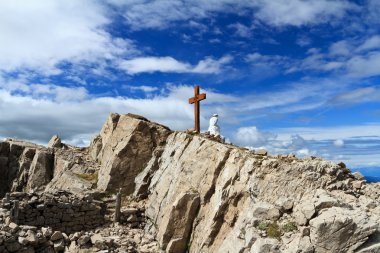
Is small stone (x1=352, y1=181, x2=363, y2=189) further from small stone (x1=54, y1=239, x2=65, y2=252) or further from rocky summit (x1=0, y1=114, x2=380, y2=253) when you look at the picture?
small stone (x1=54, y1=239, x2=65, y2=252)

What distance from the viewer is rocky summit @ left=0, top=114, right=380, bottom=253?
15594 mm

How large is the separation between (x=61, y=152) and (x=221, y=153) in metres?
21.3

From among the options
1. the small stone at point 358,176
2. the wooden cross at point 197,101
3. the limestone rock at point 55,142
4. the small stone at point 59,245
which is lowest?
the small stone at point 59,245

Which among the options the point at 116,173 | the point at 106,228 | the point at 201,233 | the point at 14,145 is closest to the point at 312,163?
the point at 201,233

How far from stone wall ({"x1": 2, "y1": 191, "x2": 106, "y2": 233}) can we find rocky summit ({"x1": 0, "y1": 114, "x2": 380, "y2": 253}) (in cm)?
7

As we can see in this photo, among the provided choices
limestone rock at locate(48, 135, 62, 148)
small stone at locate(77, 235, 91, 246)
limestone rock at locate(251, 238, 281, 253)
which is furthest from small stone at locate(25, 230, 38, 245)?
limestone rock at locate(48, 135, 62, 148)

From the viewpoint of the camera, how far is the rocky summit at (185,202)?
1559cm

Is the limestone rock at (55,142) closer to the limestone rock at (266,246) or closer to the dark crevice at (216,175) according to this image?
the dark crevice at (216,175)

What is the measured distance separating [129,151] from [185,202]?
10.1m

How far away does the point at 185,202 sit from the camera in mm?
22828

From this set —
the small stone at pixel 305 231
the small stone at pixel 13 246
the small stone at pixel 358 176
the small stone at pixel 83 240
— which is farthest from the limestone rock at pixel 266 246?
the small stone at pixel 13 246

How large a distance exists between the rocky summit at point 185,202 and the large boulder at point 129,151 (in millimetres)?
83

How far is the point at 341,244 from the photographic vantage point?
14.2 meters

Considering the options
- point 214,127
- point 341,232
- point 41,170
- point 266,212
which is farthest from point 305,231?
point 41,170
